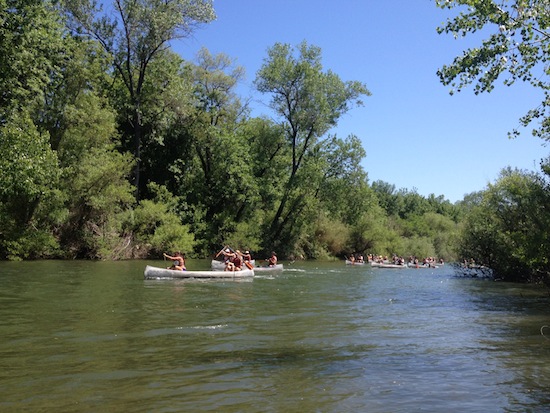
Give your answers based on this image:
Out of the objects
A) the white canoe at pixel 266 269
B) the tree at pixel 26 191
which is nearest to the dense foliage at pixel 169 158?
the tree at pixel 26 191

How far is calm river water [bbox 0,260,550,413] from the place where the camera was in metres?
5.98

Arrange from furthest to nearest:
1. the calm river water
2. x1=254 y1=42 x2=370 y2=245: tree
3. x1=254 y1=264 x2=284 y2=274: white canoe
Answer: x1=254 y1=42 x2=370 y2=245: tree
x1=254 y1=264 x2=284 y2=274: white canoe
the calm river water

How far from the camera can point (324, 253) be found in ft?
167

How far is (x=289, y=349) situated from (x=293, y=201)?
127 feet

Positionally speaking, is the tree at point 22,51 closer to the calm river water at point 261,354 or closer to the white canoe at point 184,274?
the white canoe at point 184,274

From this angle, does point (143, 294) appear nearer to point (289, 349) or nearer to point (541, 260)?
point (289, 349)

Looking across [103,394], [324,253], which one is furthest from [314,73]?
[103,394]


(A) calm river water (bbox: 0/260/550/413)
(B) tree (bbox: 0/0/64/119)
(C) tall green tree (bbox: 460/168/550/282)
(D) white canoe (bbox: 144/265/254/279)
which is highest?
(B) tree (bbox: 0/0/64/119)

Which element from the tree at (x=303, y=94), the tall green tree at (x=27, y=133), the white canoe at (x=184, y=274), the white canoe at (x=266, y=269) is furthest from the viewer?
the tree at (x=303, y=94)

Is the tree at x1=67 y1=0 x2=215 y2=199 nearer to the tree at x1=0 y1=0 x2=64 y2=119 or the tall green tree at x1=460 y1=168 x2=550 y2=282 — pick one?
the tree at x1=0 y1=0 x2=64 y2=119

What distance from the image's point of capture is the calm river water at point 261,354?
598 centimetres

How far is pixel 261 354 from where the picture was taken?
27.3ft

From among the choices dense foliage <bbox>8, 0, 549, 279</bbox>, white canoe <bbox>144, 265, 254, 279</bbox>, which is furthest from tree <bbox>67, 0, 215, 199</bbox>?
white canoe <bbox>144, 265, 254, 279</bbox>

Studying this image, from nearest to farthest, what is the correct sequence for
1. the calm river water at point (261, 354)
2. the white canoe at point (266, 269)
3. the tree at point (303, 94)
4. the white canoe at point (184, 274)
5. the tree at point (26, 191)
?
1. the calm river water at point (261, 354)
2. the white canoe at point (184, 274)
3. the tree at point (26, 191)
4. the white canoe at point (266, 269)
5. the tree at point (303, 94)
